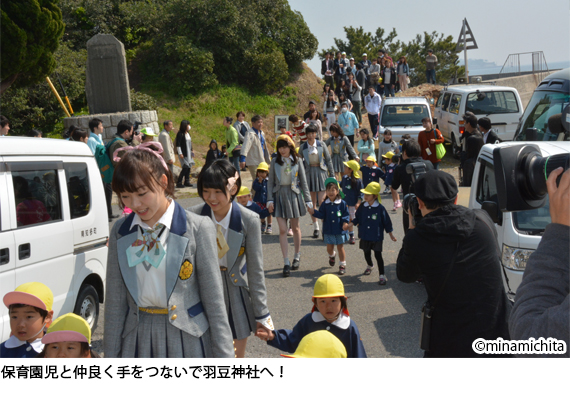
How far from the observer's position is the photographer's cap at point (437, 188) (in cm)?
292

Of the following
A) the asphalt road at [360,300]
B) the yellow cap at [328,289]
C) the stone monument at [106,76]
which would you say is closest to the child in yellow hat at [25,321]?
the yellow cap at [328,289]

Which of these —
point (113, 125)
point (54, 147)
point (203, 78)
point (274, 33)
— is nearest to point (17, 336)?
point (54, 147)

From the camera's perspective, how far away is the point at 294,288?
665 cm

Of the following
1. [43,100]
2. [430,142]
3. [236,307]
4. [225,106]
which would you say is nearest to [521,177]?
[236,307]

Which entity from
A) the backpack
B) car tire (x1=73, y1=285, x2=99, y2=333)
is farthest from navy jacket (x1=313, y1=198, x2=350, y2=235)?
the backpack

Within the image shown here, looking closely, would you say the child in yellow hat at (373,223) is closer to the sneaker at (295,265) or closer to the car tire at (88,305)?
the sneaker at (295,265)

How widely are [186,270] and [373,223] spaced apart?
454 centimetres

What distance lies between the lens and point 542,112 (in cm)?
839

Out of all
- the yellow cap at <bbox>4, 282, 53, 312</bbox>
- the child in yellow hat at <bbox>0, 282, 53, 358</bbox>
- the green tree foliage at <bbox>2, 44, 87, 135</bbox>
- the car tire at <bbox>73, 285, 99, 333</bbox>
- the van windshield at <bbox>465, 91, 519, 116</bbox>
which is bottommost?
the car tire at <bbox>73, 285, 99, 333</bbox>

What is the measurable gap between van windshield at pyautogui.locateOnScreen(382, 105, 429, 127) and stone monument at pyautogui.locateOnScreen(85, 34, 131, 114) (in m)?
7.66

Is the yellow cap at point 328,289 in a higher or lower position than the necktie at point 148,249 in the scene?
lower

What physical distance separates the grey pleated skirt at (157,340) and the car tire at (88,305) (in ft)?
8.87

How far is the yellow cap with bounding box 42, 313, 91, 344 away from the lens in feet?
9.15

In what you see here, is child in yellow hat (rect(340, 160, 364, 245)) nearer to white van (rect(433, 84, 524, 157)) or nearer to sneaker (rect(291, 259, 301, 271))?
sneaker (rect(291, 259, 301, 271))
